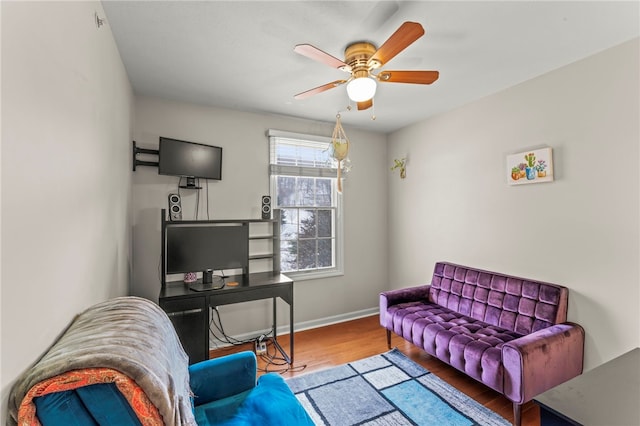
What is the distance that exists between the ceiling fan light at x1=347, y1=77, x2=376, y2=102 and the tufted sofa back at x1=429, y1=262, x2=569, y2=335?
2.05 metres

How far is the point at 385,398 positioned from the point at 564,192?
2164 millimetres

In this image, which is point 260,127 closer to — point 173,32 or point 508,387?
point 173,32

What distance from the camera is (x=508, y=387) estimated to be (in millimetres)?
1885

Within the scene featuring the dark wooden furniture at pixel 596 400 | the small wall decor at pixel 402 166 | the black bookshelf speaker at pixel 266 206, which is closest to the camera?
the dark wooden furniture at pixel 596 400

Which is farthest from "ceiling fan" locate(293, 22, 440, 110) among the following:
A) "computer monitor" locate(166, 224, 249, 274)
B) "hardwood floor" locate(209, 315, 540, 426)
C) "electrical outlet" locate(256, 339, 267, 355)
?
"electrical outlet" locate(256, 339, 267, 355)

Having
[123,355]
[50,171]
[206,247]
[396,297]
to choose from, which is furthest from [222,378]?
[396,297]

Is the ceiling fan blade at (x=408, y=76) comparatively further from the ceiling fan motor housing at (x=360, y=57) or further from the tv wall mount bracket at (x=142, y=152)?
the tv wall mount bracket at (x=142, y=152)

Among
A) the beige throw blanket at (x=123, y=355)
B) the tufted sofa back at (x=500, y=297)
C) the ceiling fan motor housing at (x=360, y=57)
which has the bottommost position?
the tufted sofa back at (x=500, y=297)

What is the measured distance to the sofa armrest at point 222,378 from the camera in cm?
153

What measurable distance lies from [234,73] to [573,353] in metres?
3.36

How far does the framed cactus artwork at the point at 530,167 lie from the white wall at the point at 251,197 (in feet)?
5.68

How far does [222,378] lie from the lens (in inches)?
61.7

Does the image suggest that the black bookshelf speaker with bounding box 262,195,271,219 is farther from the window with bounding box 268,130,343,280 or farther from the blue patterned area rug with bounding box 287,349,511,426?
the blue patterned area rug with bounding box 287,349,511,426

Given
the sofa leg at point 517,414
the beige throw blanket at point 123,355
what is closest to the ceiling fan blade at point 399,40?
the beige throw blanket at point 123,355
